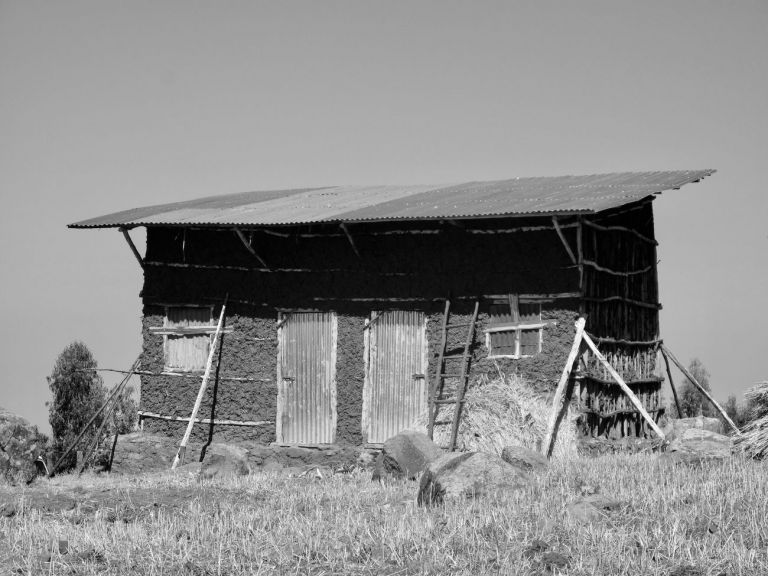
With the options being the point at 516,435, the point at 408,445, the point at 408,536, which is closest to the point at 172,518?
the point at 408,536

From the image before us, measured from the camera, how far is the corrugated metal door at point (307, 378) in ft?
66.0

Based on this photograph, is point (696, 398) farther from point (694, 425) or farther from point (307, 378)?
point (307, 378)

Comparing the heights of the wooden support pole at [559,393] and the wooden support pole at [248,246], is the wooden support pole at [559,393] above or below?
below

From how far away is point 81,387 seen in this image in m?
23.5

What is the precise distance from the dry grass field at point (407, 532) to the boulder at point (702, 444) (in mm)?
1744

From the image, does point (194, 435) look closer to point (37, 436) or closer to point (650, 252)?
point (37, 436)

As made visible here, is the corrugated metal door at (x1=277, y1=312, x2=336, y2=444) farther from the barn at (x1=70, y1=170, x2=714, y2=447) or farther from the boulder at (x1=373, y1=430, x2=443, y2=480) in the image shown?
the boulder at (x1=373, y1=430, x2=443, y2=480)

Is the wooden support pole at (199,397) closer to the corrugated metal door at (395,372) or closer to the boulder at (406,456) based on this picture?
the corrugated metal door at (395,372)

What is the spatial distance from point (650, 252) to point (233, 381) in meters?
8.36

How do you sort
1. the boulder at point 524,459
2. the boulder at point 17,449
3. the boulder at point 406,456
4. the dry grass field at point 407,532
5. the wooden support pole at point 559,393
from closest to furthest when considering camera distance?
1. the dry grass field at point 407,532
2. the boulder at point 524,459
3. the boulder at point 406,456
4. the wooden support pole at point 559,393
5. the boulder at point 17,449

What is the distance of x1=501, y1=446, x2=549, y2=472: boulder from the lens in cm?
1472

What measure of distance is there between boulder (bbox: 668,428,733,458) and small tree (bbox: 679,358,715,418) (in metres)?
8.09

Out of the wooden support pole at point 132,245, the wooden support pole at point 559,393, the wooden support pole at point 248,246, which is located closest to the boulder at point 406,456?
the wooden support pole at point 559,393

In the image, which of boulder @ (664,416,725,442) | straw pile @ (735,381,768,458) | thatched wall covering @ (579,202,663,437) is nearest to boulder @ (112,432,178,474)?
thatched wall covering @ (579,202,663,437)
